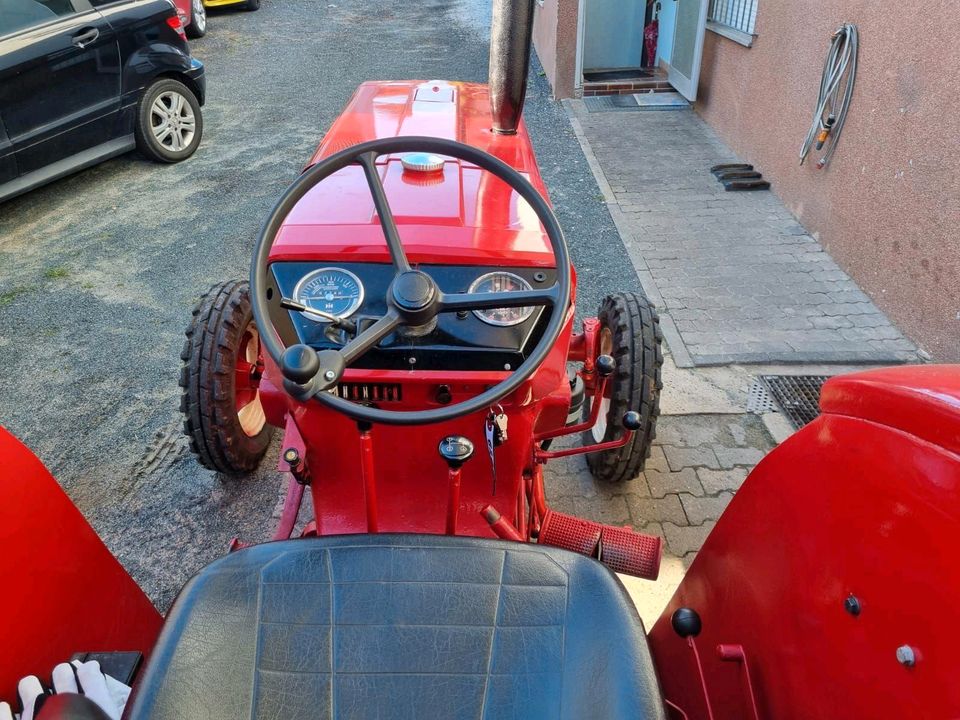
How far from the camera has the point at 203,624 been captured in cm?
123

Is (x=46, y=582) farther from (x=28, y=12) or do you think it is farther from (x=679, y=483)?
(x=28, y=12)

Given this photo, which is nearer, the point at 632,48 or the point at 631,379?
the point at 631,379

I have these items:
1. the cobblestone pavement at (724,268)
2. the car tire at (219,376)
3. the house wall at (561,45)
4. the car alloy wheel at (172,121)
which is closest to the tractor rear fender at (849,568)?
the car tire at (219,376)

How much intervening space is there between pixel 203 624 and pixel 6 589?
38 cm

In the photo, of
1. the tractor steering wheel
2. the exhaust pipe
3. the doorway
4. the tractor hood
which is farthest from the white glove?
the doorway

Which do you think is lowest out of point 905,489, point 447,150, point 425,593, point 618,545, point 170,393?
point 170,393

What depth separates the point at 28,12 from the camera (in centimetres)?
436

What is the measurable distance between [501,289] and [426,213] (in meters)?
0.32

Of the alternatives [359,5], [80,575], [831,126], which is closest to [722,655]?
[80,575]

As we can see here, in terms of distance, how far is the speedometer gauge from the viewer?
1.63 m

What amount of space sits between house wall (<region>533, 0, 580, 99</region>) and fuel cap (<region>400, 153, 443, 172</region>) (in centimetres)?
520

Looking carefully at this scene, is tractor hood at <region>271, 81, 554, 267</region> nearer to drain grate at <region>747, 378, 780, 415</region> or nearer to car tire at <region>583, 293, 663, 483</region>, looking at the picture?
car tire at <region>583, 293, 663, 483</region>

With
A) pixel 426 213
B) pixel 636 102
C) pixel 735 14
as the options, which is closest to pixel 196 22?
pixel 636 102

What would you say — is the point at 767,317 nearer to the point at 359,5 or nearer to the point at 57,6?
the point at 57,6
